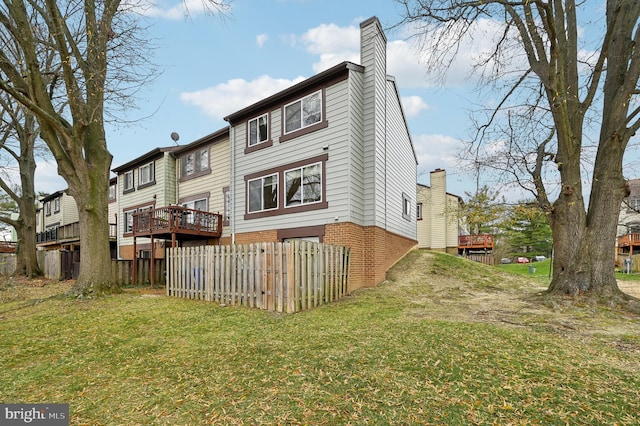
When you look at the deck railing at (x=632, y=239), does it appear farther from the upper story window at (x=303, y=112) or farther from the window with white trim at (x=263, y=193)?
the window with white trim at (x=263, y=193)

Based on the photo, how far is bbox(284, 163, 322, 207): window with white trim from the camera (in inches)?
480

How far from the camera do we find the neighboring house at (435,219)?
26891 millimetres

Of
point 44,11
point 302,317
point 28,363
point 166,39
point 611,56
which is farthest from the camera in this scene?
point 166,39

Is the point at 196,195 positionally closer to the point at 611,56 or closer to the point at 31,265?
the point at 31,265

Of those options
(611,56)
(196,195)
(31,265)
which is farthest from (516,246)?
(31,265)

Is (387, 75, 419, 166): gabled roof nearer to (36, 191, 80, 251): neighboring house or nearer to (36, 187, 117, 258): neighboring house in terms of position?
(36, 187, 117, 258): neighboring house

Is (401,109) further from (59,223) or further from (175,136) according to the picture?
(59,223)

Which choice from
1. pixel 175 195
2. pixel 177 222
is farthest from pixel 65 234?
pixel 177 222

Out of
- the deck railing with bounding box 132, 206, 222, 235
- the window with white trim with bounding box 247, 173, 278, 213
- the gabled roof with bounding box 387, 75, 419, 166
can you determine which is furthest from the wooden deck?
the gabled roof with bounding box 387, 75, 419, 166

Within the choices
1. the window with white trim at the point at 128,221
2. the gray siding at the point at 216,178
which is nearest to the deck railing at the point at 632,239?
the gray siding at the point at 216,178

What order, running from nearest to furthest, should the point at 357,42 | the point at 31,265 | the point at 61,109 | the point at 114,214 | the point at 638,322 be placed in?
the point at 638,322
the point at 357,42
the point at 61,109
the point at 31,265
the point at 114,214

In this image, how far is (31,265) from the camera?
18062mm

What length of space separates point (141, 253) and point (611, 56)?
24.8 m

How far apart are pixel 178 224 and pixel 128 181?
11.5 m
